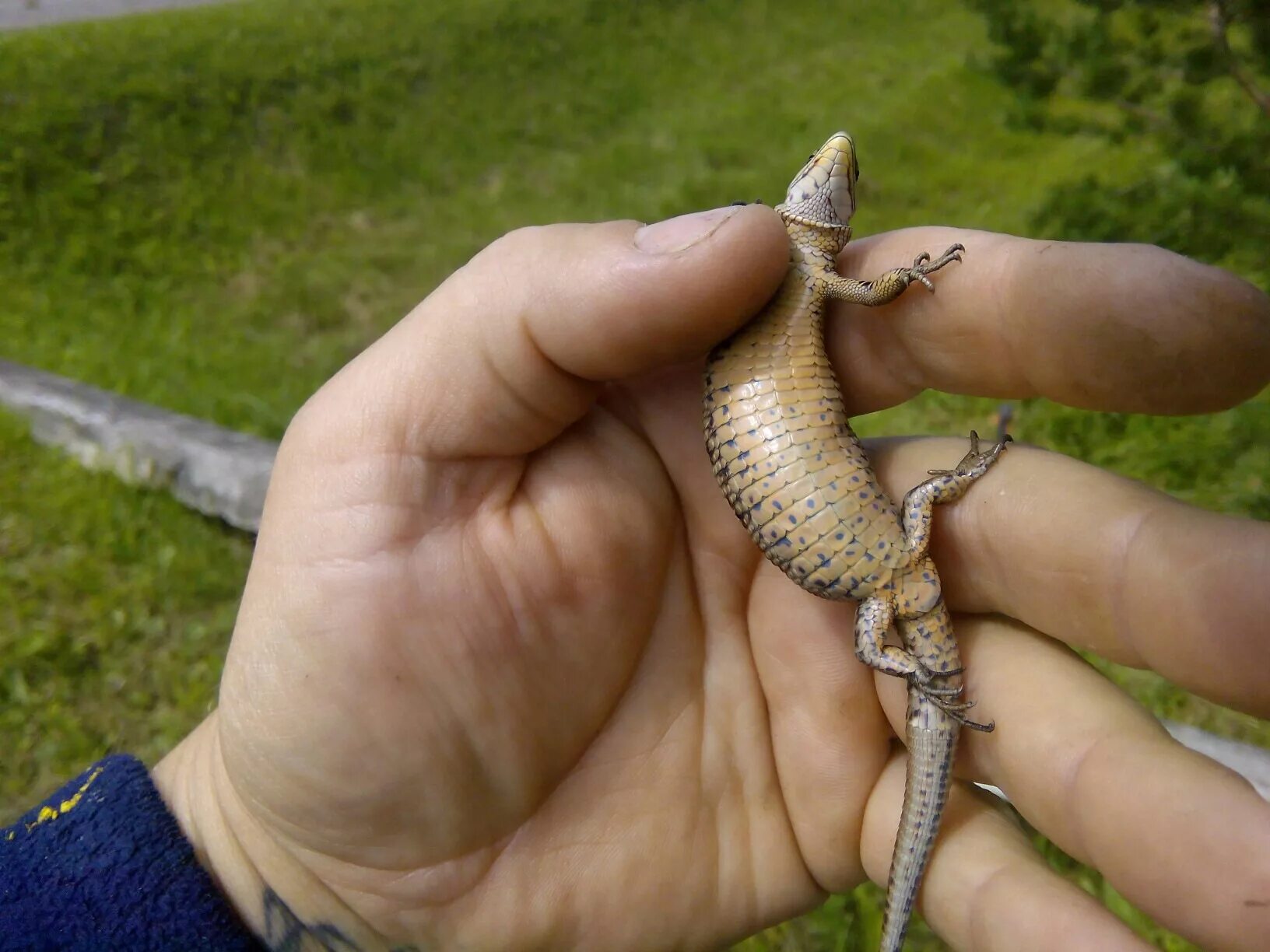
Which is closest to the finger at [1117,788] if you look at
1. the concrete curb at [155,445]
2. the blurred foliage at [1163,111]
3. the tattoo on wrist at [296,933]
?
the tattoo on wrist at [296,933]

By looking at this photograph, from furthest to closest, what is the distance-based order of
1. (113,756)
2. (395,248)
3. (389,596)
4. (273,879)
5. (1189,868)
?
(395,248) → (113,756) → (273,879) → (389,596) → (1189,868)

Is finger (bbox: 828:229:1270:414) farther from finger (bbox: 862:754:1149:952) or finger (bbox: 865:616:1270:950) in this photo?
finger (bbox: 862:754:1149:952)

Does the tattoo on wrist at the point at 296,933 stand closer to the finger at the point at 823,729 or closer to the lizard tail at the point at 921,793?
the finger at the point at 823,729

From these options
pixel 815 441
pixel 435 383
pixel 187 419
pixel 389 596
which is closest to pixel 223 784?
pixel 389 596

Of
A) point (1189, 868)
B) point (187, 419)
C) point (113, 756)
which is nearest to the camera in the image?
point (1189, 868)

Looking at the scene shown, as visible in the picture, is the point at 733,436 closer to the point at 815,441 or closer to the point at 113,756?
the point at 815,441
